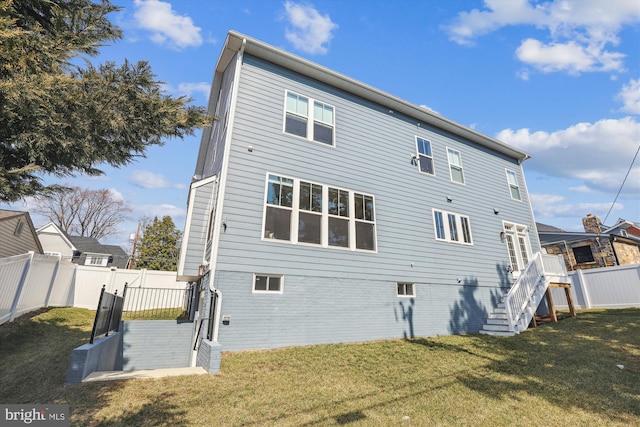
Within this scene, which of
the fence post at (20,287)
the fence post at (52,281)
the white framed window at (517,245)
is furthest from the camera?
the white framed window at (517,245)

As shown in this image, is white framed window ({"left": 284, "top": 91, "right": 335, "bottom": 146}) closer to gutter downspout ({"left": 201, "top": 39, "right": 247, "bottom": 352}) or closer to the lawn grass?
gutter downspout ({"left": 201, "top": 39, "right": 247, "bottom": 352})

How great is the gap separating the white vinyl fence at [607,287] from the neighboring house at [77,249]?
37256mm

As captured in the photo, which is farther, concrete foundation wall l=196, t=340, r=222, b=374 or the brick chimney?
the brick chimney

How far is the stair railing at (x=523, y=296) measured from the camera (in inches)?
364

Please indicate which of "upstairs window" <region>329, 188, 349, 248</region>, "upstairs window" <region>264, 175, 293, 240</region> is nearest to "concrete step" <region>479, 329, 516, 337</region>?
"upstairs window" <region>329, 188, 349, 248</region>

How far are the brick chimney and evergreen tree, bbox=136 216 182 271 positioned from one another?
35284 mm

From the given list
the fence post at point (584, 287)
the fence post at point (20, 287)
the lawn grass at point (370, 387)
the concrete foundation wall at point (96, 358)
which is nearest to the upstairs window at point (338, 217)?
the lawn grass at point (370, 387)

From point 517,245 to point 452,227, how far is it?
4.33 m

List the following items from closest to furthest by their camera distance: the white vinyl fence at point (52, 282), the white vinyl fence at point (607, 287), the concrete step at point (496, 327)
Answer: the white vinyl fence at point (52, 282)
the concrete step at point (496, 327)
the white vinyl fence at point (607, 287)

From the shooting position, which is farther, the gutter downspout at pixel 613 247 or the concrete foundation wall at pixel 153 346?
the gutter downspout at pixel 613 247

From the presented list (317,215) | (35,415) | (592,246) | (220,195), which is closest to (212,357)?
(35,415)

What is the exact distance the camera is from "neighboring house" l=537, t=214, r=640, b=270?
62.4 feet

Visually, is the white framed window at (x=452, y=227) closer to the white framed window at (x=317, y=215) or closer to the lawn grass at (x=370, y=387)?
the white framed window at (x=317, y=215)

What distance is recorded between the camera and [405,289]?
9188 millimetres
